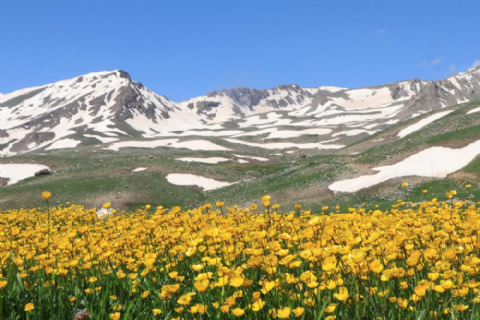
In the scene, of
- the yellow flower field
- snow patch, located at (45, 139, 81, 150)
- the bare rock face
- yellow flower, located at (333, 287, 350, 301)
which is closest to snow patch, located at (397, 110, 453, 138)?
the bare rock face

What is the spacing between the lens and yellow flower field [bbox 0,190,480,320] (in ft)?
12.1

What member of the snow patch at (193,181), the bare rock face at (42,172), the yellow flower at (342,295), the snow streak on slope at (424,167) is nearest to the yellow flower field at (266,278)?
the yellow flower at (342,295)

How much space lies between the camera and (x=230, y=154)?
3575 inches

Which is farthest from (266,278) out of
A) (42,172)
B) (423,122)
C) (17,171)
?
(423,122)

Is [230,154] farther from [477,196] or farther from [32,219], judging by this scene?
[32,219]

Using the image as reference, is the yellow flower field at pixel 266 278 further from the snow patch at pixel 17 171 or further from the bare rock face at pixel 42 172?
the snow patch at pixel 17 171

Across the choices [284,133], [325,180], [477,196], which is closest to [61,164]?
[325,180]

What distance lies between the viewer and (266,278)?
4.68 meters

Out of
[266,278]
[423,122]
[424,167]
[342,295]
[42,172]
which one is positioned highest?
[42,172]

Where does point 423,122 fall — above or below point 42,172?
below

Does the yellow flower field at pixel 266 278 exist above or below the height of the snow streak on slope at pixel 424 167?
above

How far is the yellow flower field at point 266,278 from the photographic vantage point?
3.68 meters

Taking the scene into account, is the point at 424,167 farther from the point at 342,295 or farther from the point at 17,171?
the point at 17,171

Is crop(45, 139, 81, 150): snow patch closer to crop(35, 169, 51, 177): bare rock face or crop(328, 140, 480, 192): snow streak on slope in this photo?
crop(35, 169, 51, 177): bare rock face
